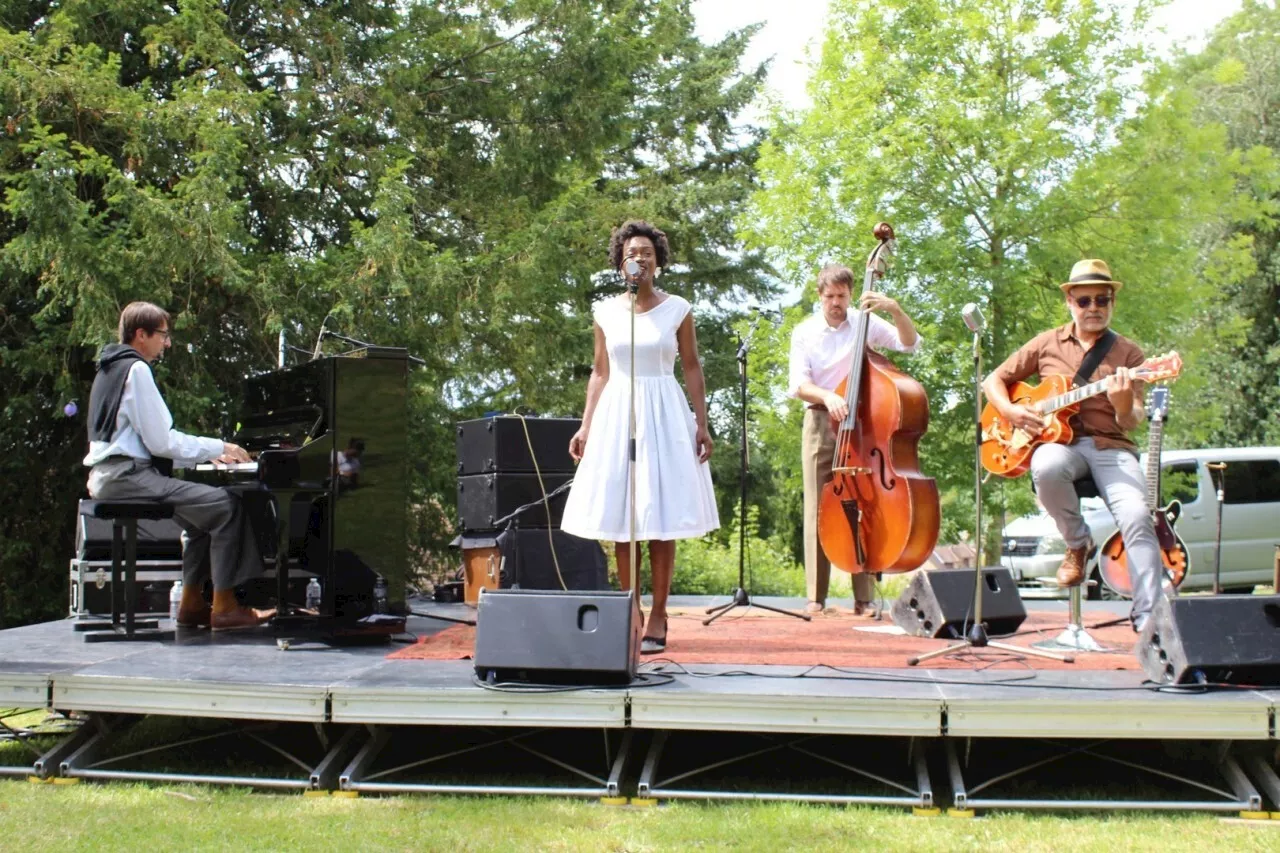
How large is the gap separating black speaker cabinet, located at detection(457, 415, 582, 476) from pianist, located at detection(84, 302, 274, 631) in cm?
206

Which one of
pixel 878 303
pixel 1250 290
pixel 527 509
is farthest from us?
pixel 1250 290

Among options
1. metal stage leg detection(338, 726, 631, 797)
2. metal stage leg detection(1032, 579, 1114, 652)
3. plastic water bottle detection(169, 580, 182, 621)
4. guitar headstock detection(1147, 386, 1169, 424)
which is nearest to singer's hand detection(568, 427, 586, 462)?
metal stage leg detection(338, 726, 631, 797)

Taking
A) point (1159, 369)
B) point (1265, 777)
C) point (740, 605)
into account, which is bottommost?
point (1265, 777)

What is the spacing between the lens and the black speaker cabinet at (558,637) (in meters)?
4.12

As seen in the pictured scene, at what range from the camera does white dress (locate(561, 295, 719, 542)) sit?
4.82 meters

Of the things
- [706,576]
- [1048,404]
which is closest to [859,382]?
[1048,404]

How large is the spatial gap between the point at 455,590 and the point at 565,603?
4236 mm

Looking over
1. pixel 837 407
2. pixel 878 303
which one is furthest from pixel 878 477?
pixel 878 303

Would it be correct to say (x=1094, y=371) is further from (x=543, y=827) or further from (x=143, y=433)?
(x=143, y=433)

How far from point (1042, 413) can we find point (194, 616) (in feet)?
13.3

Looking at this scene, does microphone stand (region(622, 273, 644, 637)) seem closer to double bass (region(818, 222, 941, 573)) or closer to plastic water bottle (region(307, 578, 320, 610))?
double bass (region(818, 222, 941, 573))

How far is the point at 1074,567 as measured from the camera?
496cm

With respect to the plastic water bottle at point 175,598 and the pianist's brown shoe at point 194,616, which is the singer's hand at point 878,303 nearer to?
the pianist's brown shoe at point 194,616

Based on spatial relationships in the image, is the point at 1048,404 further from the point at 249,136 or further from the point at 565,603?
the point at 249,136
